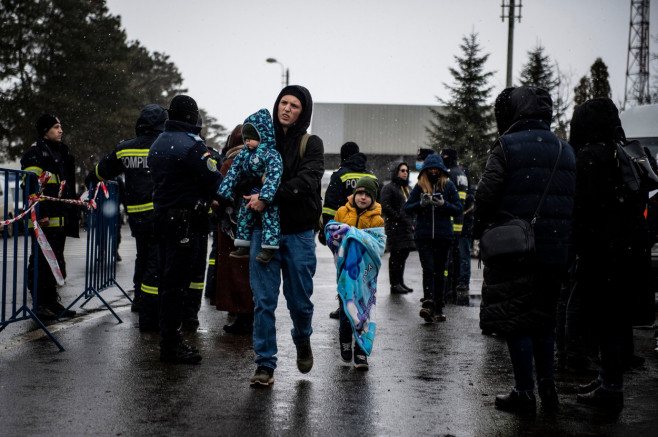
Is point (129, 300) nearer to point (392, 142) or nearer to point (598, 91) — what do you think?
point (392, 142)

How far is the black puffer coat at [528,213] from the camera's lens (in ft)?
16.2

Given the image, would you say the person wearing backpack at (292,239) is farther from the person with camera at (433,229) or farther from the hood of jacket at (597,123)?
the person with camera at (433,229)

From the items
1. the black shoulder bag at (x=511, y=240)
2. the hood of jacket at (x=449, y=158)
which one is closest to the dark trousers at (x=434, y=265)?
the hood of jacket at (x=449, y=158)

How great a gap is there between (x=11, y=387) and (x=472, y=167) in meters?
37.8

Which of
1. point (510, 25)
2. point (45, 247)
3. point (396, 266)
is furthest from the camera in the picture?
point (510, 25)

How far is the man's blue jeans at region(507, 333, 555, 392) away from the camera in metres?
4.98

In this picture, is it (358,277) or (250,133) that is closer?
(250,133)

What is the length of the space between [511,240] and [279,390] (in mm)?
1884

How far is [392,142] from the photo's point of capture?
5041 centimetres

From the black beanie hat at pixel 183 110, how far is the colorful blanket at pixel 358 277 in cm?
153

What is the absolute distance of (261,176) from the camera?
552 cm

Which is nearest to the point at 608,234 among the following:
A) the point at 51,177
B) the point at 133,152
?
the point at 133,152

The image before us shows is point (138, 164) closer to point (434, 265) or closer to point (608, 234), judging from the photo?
point (434, 265)

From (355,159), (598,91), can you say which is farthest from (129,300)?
(598,91)
